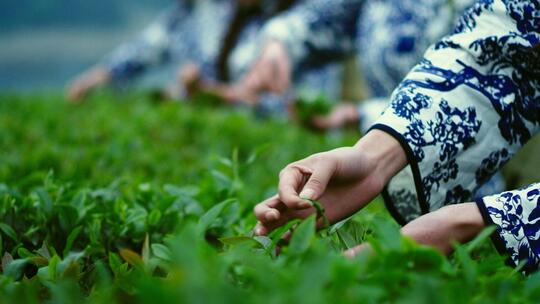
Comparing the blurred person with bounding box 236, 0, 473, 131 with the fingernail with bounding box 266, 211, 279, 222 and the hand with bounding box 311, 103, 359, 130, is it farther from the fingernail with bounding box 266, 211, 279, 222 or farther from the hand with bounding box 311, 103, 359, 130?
the fingernail with bounding box 266, 211, 279, 222

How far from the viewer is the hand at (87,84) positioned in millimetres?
4062


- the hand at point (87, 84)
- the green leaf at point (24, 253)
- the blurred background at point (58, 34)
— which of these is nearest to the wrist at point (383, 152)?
the green leaf at point (24, 253)

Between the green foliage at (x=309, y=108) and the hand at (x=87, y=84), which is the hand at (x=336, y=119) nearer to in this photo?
the green foliage at (x=309, y=108)

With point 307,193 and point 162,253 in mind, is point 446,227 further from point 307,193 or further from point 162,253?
point 162,253

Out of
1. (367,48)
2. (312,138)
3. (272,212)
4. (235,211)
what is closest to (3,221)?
(235,211)

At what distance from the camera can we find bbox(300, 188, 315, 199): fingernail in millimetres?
968

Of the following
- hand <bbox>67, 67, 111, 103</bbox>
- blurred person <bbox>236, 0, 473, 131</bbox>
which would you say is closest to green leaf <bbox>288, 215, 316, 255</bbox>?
blurred person <bbox>236, 0, 473, 131</bbox>

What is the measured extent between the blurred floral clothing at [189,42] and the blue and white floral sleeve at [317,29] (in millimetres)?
1519

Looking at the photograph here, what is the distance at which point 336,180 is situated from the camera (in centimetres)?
108

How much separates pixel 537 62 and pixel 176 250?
0.77m

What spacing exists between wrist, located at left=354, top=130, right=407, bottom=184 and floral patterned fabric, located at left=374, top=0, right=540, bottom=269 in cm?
1

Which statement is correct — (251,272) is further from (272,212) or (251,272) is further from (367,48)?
(367,48)

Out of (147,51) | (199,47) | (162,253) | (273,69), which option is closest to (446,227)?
(162,253)

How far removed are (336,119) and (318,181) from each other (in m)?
1.90
